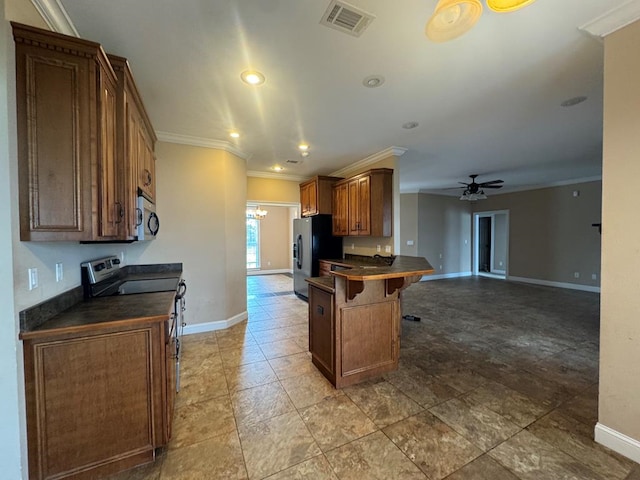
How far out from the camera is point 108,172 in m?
1.62

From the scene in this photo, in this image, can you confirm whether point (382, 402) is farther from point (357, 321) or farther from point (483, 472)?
point (483, 472)

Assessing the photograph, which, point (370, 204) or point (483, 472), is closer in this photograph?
point (483, 472)

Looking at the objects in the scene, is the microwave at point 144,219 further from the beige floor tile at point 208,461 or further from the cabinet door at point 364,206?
the cabinet door at point 364,206

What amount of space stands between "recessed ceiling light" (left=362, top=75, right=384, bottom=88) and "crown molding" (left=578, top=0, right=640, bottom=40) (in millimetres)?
1297

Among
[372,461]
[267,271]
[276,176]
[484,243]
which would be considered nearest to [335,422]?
[372,461]

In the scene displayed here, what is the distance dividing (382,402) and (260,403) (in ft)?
3.30

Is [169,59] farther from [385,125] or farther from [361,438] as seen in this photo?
[361,438]

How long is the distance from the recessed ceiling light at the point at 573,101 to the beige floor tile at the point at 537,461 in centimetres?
310

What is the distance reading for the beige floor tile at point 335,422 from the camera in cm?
175

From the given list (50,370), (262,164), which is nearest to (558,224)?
(262,164)

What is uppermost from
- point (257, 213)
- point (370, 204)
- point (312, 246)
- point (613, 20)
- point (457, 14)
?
point (613, 20)

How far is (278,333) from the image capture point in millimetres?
3689

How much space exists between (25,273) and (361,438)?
Result: 2190mm

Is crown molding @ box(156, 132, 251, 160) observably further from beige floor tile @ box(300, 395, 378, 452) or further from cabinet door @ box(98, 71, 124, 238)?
beige floor tile @ box(300, 395, 378, 452)
